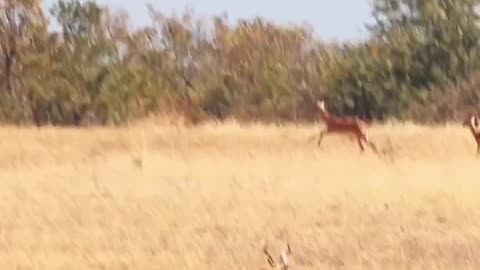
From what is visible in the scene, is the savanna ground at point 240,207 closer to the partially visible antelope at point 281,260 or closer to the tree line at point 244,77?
the partially visible antelope at point 281,260

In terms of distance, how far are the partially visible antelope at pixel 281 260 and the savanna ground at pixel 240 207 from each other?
11cm

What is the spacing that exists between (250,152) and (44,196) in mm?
6978

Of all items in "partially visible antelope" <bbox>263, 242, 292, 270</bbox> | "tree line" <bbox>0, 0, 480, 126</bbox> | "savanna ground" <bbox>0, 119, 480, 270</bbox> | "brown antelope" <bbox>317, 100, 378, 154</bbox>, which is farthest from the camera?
"tree line" <bbox>0, 0, 480, 126</bbox>

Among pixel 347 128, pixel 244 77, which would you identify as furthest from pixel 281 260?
pixel 244 77

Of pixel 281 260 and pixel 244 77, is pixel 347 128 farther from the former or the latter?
pixel 244 77

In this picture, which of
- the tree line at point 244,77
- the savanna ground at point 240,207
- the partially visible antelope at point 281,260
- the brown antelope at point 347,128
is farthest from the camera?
the tree line at point 244,77

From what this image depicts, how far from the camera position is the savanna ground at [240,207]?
1124 centimetres

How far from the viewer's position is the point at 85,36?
1486 inches

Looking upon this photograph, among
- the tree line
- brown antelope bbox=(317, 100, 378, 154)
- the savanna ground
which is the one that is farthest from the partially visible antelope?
the tree line

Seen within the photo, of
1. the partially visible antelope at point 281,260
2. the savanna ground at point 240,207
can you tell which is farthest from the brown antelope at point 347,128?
the partially visible antelope at point 281,260

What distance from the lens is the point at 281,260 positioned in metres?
9.75

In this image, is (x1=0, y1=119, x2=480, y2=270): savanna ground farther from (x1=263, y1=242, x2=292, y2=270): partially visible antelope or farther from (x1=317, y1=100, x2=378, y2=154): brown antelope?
(x1=317, y1=100, x2=378, y2=154): brown antelope

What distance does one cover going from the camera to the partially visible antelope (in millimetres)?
9578

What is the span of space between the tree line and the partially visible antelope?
21017 millimetres
